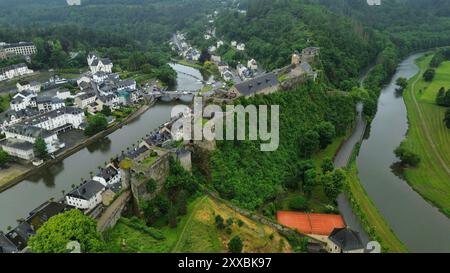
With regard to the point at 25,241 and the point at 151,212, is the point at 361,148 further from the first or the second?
the point at 25,241

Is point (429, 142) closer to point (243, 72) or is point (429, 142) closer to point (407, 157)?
point (407, 157)

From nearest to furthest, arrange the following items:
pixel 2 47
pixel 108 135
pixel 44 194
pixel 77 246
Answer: pixel 77 246
pixel 44 194
pixel 108 135
pixel 2 47

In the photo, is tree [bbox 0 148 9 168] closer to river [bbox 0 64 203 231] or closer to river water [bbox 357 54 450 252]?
river [bbox 0 64 203 231]

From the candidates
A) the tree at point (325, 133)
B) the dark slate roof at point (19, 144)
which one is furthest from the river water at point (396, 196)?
the dark slate roof at point (19, 144)

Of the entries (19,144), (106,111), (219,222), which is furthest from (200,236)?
(106,111)

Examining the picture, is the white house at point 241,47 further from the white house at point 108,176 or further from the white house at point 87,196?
the white house at point 87,196
